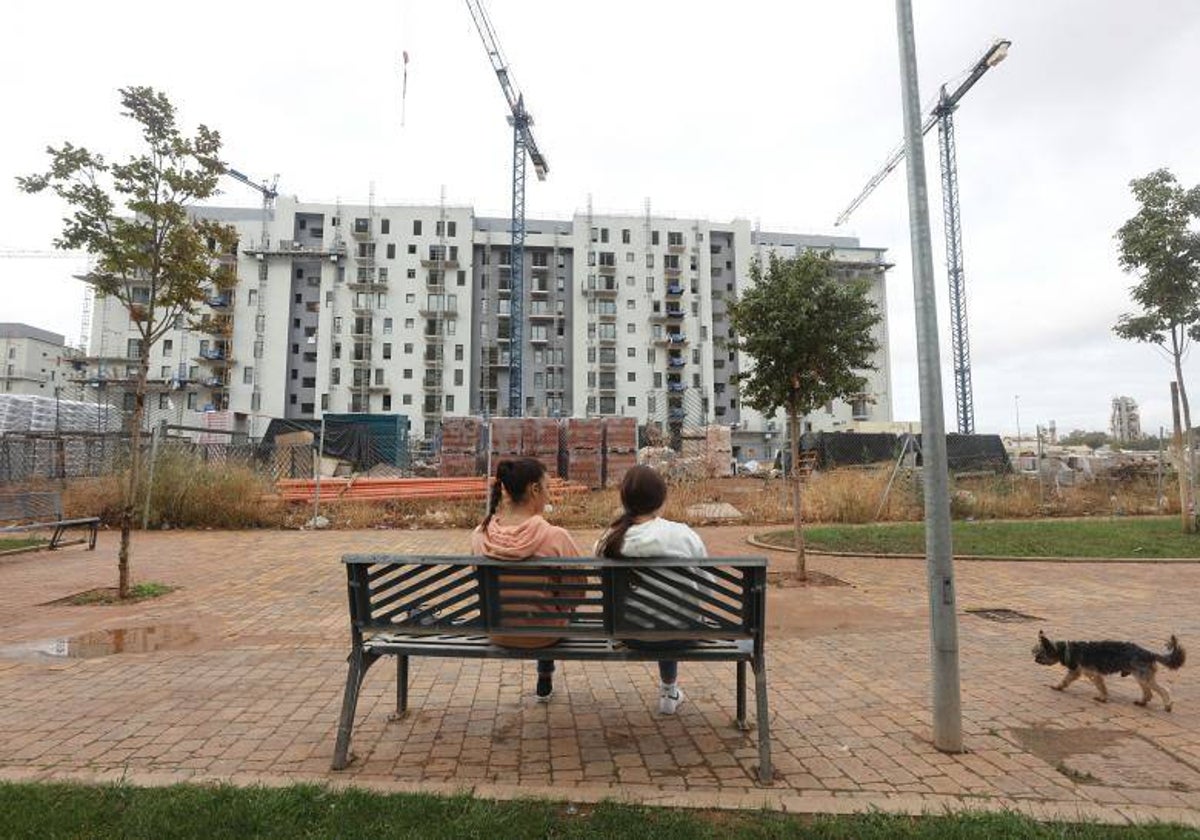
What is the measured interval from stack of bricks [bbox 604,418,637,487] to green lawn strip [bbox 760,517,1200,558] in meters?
14.6

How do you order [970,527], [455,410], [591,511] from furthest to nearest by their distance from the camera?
[455,410], [591,511], [970,527]

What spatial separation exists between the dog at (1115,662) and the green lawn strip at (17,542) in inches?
524

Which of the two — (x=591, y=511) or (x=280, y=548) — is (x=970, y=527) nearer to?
(x=591, y=511)

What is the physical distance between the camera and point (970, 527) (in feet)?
44.1

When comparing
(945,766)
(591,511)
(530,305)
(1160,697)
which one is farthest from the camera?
(530,305)

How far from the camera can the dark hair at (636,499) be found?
357 cm

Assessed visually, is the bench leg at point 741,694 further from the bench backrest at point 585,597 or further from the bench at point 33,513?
the bench at point 33,513

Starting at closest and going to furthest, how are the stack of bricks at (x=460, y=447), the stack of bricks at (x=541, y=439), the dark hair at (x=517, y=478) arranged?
the dark hair at (x=517, y=478)
the stack of bricks at (x=460, y=447)
the stack of bricks at (x=541, y=439)

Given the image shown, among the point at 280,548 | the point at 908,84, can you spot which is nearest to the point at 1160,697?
the point at 908,84

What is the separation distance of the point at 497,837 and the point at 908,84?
4062mm

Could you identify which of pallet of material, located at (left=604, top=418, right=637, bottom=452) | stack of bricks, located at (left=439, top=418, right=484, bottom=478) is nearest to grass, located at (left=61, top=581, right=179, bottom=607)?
stack of bricks, located at (left=439, top=418, right=484, bottom=478)

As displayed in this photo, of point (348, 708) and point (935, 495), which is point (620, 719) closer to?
point (348, 708)

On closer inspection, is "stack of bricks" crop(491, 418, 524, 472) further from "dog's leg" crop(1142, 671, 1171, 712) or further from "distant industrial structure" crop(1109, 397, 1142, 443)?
"distant industrial structure" crop(1109, 397, 1142, 443)

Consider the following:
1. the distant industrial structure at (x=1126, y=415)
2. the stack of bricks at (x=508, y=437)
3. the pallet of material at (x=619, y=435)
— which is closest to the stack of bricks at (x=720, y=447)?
the pallet of material at (x=619, y=435)
